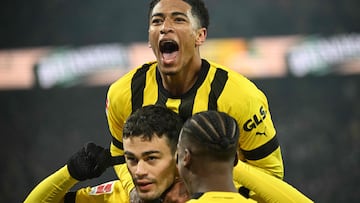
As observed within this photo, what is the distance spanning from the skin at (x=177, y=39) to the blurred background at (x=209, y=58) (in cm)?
231

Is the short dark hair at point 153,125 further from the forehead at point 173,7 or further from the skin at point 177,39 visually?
the forehead at point 173,7

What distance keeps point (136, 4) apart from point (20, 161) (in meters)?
1.27

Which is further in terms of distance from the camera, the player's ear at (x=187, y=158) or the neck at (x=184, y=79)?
the neck at (x=184, y=79)

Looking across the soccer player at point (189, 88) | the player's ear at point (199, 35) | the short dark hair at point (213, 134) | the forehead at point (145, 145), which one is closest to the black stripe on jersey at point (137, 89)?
the soccer player at point (189, 88)

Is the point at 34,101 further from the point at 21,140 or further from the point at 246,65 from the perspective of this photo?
the point at 246,65

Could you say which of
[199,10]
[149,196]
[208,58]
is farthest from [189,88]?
[208,58]

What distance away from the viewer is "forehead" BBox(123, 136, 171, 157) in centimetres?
231


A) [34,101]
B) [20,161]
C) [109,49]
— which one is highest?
[109,49]

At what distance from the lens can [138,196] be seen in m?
2.43

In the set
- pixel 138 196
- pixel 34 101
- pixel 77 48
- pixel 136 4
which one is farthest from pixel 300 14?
pixel 138 196

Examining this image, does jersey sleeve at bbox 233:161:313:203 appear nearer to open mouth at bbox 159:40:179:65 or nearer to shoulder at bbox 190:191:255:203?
open mouth at bbox 159:40:179:65

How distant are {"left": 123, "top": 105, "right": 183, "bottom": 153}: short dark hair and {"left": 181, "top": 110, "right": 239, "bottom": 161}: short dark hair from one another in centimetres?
39

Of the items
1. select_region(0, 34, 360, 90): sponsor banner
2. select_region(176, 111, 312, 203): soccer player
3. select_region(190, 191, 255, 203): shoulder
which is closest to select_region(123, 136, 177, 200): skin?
select_region(176, 111, 312, 203): soccer player

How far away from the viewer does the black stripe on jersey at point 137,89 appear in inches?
105
